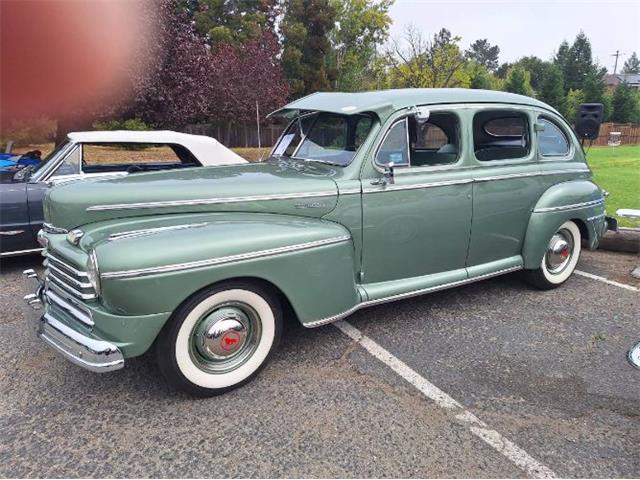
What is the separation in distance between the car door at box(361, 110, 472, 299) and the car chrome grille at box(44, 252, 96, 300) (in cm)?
179

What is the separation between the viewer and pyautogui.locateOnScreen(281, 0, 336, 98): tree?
100 feet

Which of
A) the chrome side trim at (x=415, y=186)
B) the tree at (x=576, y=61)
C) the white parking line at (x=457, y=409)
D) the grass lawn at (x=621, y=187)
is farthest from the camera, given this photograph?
the tree at (x=576, y=61)

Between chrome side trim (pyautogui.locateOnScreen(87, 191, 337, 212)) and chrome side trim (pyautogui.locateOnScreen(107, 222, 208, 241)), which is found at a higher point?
chrome side trim (pyautogui.locateOnScreen(87, 191, 337, 212))

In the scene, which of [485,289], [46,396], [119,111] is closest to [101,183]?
[46,396]

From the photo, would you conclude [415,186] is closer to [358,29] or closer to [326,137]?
[326,137]

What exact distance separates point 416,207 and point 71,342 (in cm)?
245

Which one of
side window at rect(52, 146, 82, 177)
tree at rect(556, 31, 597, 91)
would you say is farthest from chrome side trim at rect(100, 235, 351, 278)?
tree at rect(556, 31, 597, 91)

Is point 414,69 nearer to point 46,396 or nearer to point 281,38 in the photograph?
point 281,38

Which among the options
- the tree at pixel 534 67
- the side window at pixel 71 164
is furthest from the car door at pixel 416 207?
the tree at pixel 534 67

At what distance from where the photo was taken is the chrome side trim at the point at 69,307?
104 inches

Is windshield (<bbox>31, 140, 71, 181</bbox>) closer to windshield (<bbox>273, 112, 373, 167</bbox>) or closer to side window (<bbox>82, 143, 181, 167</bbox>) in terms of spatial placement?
side window (<bbox>82, 143, 181, 167</bbox>)

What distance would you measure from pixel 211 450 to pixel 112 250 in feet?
3.78

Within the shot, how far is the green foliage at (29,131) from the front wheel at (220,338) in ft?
34.3

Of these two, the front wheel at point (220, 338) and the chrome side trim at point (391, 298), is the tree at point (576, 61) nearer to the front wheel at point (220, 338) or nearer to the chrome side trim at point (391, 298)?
the chrome side trim at point (391, 298)
